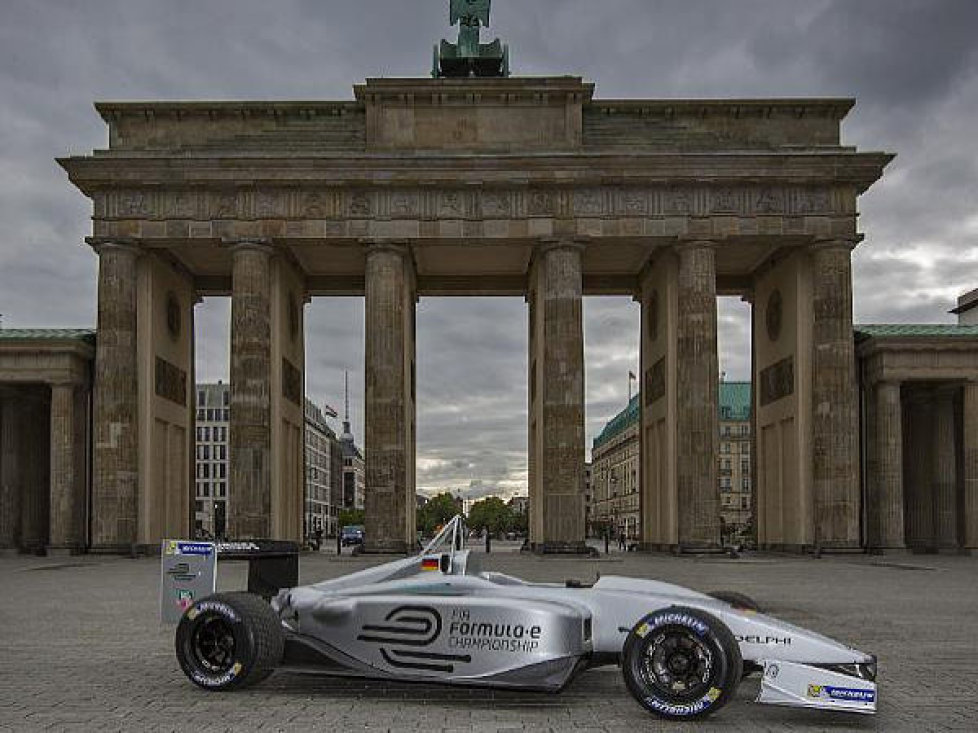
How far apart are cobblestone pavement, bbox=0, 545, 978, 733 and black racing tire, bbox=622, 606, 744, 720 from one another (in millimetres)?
216

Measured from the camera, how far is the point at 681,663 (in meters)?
10.5

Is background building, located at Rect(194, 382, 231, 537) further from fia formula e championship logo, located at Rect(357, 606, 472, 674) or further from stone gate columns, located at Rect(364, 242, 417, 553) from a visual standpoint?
fia formula e championship logo, located at Rect(357, 606, 472, 674)

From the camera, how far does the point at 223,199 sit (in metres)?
50.5

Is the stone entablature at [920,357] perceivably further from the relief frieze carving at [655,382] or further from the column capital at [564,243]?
the column capital at [564,243]

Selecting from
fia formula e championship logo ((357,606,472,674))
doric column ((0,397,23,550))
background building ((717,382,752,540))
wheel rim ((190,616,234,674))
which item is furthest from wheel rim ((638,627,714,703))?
background building ((717,382,752,540))

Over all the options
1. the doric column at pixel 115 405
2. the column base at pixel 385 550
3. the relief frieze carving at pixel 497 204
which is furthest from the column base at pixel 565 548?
the doric column at pixel 115 405

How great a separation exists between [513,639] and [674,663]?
4.95 ft

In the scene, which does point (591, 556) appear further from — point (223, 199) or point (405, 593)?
point (405, 593)

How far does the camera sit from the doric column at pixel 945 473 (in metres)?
54.8

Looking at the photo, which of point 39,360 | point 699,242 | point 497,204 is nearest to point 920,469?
point 699,242

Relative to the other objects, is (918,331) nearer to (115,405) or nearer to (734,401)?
(115,405)

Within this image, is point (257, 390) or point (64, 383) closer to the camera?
point (257, 390)

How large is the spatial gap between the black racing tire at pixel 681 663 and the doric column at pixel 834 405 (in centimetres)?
4042

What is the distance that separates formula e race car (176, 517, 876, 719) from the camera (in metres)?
10.4
